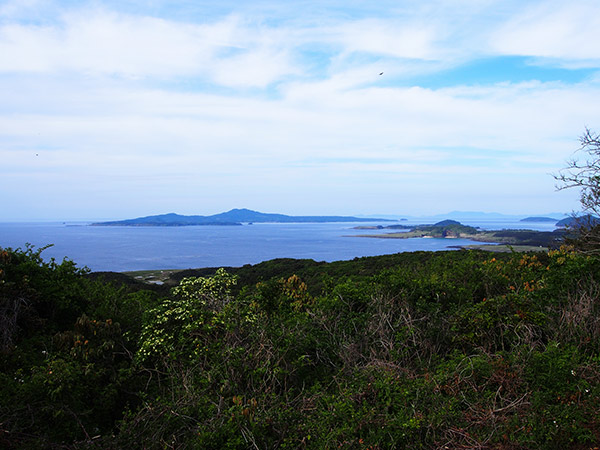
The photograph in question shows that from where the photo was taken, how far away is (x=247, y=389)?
14.8ft

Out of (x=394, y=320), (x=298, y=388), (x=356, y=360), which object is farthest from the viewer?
(x=394, y=320)

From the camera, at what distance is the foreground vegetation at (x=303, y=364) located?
148 inches

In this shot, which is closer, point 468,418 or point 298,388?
point 468,418

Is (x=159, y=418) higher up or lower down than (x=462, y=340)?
lower down

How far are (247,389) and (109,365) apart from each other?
85.9 inches

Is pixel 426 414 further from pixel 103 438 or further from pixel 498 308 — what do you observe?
pixel 103 438

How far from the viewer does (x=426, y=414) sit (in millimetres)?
3896

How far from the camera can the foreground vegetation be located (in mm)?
3771

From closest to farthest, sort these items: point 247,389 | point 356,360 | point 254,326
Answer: point 247,389 < point 356,360 < point 254,326

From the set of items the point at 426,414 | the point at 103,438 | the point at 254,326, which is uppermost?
the point at 254,326

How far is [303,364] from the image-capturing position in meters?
5.21

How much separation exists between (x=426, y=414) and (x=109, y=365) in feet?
13.6

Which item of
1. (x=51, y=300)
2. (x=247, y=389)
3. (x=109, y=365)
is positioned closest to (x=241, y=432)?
(x=247, y=389)

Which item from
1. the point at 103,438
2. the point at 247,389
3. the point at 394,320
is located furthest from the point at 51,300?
the point at 394,320
